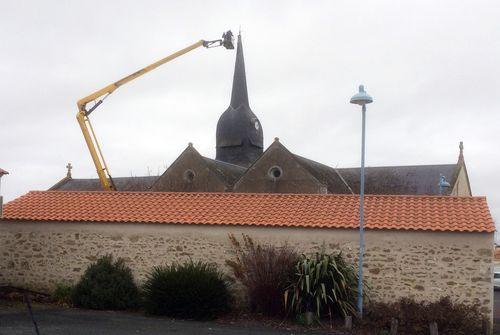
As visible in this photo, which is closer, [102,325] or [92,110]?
[102,325]

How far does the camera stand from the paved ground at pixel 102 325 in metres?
10.9

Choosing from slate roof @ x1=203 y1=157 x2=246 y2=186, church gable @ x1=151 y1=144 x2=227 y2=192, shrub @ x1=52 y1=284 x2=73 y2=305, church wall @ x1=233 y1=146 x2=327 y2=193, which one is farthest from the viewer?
slate roof @ x1=203 y1=157 x2=246 y2=186

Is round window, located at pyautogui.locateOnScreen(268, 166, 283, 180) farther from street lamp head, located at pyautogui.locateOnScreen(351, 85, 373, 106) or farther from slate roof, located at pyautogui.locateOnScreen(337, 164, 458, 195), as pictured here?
street lamp head, located at pyautogui.locateOnScreen(351, 85, 373, 106)

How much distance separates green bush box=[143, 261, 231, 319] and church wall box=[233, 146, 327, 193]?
477 inches

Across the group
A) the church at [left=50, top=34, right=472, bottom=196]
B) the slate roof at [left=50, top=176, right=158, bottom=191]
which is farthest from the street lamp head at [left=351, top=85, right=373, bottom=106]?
the slate roof at [left=50, top=176, right=158, bottom=191]

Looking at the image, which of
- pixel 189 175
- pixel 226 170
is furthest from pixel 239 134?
pixel 189 175

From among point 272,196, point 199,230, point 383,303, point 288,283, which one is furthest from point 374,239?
point 199,230

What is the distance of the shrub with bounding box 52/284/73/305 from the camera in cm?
1470

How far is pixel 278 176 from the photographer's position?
85.4 ft

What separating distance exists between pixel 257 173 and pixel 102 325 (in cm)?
1530

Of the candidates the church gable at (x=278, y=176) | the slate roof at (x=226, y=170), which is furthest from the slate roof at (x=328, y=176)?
the slate roof at (x=226, y=170)

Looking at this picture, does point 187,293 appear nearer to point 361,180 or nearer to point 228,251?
point 228,251

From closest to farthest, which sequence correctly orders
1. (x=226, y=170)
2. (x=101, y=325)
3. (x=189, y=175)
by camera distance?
(x=101, y=325), (x=189, y=175), (x=226, y=170)

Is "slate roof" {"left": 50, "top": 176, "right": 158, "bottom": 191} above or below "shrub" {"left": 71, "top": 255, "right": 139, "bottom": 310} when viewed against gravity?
above
